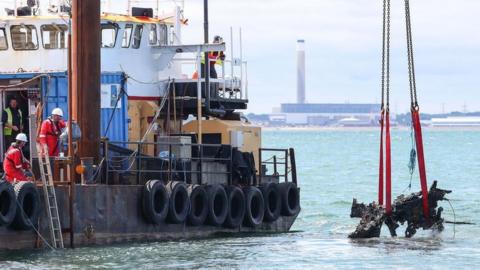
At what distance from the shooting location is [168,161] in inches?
1008

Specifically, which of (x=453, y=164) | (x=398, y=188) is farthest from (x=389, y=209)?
(x=453, y=164)

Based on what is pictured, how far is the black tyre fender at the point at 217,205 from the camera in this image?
26156mm

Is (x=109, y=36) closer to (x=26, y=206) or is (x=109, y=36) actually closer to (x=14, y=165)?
(x=14, y=165)

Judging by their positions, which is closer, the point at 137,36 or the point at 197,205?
the point at 197,205

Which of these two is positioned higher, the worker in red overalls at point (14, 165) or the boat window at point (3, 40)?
the boat window at point (3, 40)

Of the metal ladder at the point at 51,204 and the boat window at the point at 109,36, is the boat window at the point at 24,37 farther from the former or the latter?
the metal ladder at the point at 51,204

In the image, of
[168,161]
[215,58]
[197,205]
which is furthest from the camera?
[215,58]

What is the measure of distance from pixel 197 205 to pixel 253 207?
7.17ft

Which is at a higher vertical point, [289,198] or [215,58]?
[215,58]

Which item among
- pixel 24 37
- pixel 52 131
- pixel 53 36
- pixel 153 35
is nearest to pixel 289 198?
pixel 153 35

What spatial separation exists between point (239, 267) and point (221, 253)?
176cm

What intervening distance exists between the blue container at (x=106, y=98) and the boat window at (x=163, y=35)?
2256 mm

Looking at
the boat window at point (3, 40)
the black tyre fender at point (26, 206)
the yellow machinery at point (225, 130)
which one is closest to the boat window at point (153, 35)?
the yellow machinery at point (225, 130)

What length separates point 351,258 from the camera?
2358cm
